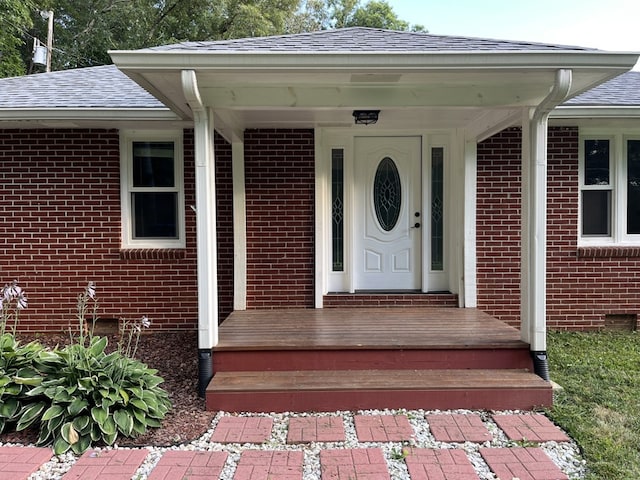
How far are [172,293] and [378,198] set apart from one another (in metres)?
2.74

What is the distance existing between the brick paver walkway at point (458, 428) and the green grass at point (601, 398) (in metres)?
0.56

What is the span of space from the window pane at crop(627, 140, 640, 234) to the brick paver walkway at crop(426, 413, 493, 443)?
3846 mm

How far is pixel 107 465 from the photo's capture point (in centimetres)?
267

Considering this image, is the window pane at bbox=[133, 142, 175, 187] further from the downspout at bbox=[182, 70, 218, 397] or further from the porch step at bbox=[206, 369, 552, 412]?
the porch step at bbox=[206, 369, 552, 412]

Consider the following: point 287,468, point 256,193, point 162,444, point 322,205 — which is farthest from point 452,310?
point 162,444

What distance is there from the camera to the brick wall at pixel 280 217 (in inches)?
210

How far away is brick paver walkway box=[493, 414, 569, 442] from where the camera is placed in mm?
2943

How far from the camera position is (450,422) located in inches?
125

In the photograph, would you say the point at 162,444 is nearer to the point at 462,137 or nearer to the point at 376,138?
the point at 376,138

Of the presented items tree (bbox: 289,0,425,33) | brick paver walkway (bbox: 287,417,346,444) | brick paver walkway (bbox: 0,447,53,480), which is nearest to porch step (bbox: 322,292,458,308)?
brick paver walkway (bbox: 287,417,346,444)

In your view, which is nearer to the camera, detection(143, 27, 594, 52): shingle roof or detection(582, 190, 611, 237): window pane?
detection(143, 27, 594, 52): shingle roof

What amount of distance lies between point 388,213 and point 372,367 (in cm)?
224

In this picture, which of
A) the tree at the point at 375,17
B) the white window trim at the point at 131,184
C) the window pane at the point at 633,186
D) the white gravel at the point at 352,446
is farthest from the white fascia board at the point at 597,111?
the tree at the point at 375,17

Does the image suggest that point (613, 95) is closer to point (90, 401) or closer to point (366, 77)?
point (366, 77)
